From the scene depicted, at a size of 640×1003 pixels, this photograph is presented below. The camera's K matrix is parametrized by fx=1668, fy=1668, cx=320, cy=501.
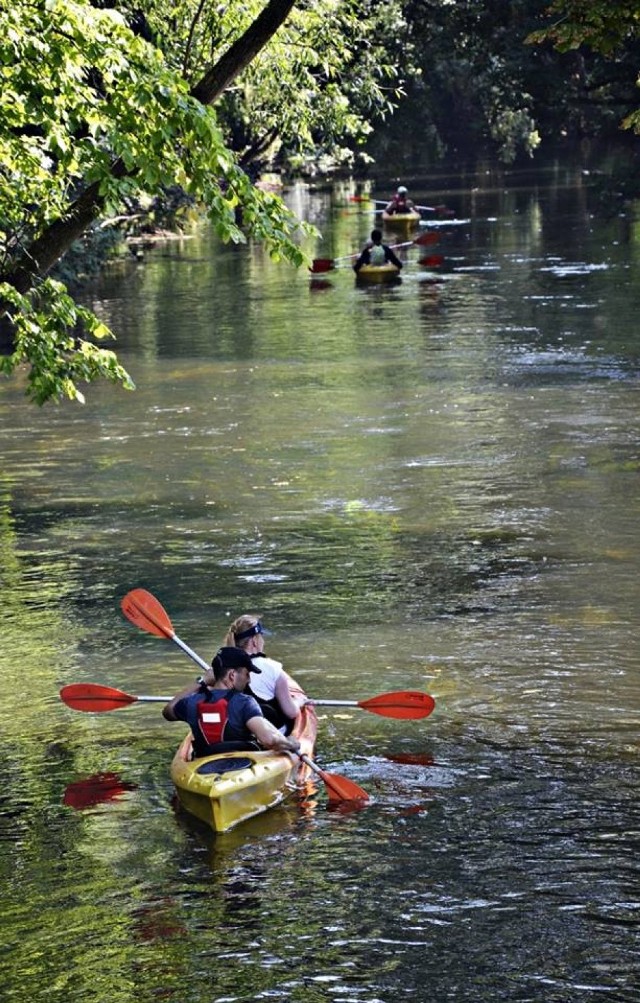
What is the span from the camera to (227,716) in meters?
9.86

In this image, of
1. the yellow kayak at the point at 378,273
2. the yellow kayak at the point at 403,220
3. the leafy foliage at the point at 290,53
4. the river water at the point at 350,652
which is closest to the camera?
the river water at the point at 350,652

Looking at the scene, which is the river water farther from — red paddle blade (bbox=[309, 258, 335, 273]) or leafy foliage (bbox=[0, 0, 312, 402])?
red paddle blade (bbox=[309, 258, 335, 273])

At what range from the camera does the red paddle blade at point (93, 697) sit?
10805mm

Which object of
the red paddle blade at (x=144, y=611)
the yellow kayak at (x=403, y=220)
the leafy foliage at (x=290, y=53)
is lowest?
the red paddle blade at (x=144, y=611)

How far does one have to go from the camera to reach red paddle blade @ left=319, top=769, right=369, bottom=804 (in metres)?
9.67

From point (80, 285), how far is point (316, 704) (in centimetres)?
2939

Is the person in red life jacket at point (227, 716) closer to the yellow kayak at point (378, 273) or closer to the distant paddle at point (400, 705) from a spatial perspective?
the distant paddle at point (400, 705)

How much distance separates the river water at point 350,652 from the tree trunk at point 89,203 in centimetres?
310

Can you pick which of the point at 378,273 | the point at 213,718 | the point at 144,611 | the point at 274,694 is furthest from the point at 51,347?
the point at 378,273

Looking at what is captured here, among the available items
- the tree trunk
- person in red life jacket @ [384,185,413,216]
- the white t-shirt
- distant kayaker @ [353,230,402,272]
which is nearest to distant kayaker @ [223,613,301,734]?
the white t-shirt

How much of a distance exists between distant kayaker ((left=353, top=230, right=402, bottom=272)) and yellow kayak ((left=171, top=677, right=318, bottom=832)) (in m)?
27.4

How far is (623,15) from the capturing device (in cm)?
1127

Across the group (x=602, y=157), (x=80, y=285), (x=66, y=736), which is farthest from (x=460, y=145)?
(x=66, y=736)

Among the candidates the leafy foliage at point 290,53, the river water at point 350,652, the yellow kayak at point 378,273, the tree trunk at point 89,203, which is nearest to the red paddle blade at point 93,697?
the river water at point 350,652
